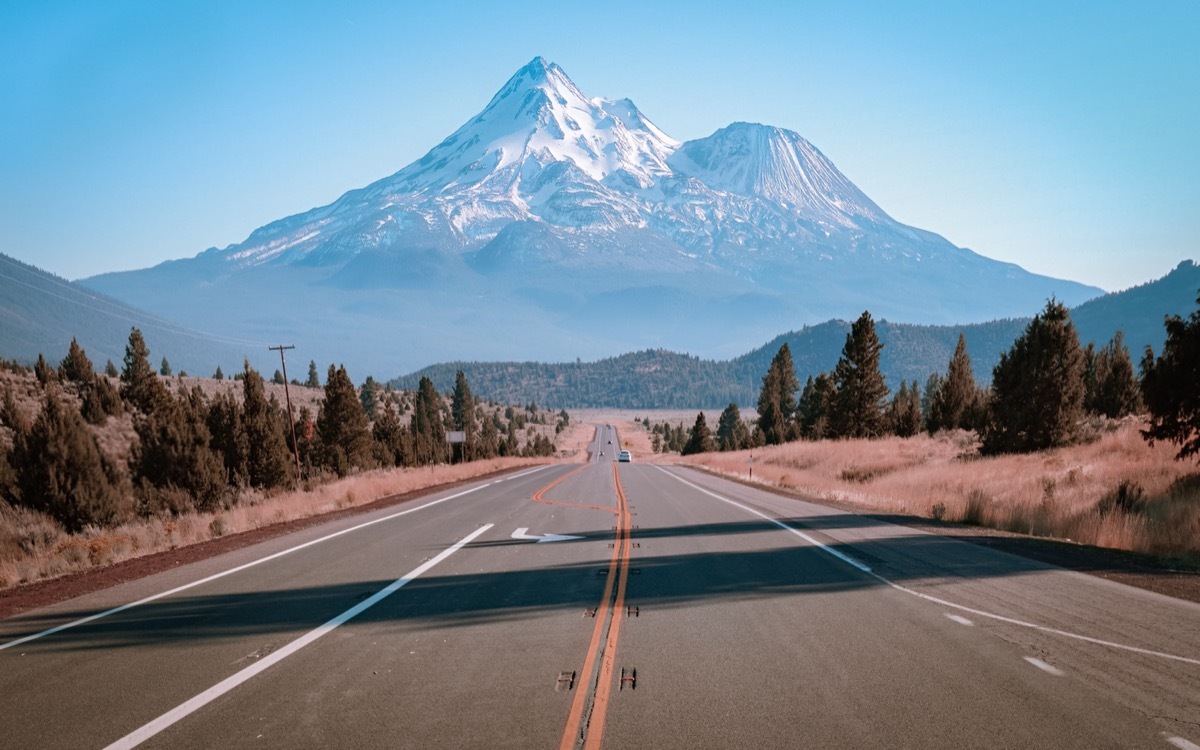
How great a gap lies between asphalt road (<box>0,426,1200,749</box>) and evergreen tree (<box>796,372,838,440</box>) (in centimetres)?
5106

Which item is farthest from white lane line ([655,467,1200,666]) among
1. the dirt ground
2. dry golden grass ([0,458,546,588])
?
dry golden grass ([0,458,546,588])

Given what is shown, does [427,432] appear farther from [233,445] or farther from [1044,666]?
[1044,666]

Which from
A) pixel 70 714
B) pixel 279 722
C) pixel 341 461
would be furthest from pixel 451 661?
pixel 341 461

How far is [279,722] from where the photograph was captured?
17.0 feet

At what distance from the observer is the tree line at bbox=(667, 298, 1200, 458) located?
17.4 metres

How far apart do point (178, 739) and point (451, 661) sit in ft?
7.10

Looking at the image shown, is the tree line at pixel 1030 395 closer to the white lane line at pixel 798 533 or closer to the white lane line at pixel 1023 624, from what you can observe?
the white lane line at pixel 798 533

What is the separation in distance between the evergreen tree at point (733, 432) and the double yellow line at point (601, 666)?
76.1 m

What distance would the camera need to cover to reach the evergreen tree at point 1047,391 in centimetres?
3225

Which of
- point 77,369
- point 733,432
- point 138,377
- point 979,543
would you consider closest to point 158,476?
point 979,543

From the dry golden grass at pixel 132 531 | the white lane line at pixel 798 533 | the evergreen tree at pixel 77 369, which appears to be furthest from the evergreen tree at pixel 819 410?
the evergreen tree at pixel 77 369

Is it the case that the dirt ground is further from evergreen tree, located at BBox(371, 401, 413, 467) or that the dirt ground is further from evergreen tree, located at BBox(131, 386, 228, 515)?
evergreen tree, located at BBox(371, 401, 413, 467)

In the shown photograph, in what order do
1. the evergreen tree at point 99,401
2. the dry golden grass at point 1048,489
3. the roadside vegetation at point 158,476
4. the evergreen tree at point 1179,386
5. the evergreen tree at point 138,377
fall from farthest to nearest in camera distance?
the evergreen tree at point 138,377 < the evergreen tree at point 99,401 < the roadside vegetation at point 158,476 < the evergreen tree at point 1179,386 < the dry golden grass at point 1048,489

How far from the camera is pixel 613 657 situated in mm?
6477
